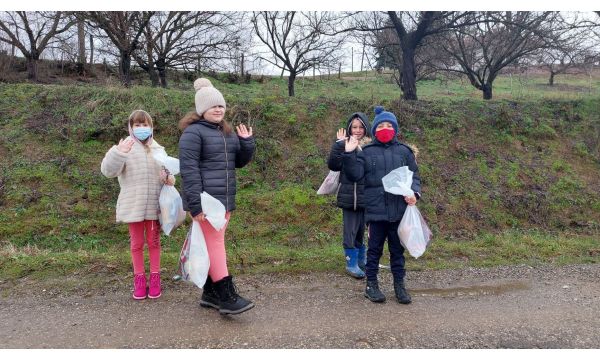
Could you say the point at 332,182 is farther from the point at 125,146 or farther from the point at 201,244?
the point at 125,146

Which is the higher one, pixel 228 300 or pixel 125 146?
pixel 125 146

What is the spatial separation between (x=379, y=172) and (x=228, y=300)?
1718mm

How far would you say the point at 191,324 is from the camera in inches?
130

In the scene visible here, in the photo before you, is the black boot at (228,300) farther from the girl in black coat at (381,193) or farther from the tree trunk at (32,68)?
the tree trunk at (32,68)

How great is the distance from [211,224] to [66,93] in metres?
7.92

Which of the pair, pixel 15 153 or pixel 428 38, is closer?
pixel 15 153

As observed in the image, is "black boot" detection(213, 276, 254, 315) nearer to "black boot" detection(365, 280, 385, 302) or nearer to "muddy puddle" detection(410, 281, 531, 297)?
"black boot" detection(365, 280, 385, 302)

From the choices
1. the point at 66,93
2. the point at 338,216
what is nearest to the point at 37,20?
the point at 66,93

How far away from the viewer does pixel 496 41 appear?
13789 mm

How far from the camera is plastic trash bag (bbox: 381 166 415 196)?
12.4 feet

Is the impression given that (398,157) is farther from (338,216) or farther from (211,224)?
(338,216)

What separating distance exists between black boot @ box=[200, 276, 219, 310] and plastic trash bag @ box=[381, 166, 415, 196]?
1.72 meters

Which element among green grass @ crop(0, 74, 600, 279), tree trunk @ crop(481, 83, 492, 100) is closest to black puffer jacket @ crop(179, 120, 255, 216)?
green grass @ crop(0, 74, 600, 279)

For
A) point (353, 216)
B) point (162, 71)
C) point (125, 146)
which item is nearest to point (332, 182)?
point (353, 216)
